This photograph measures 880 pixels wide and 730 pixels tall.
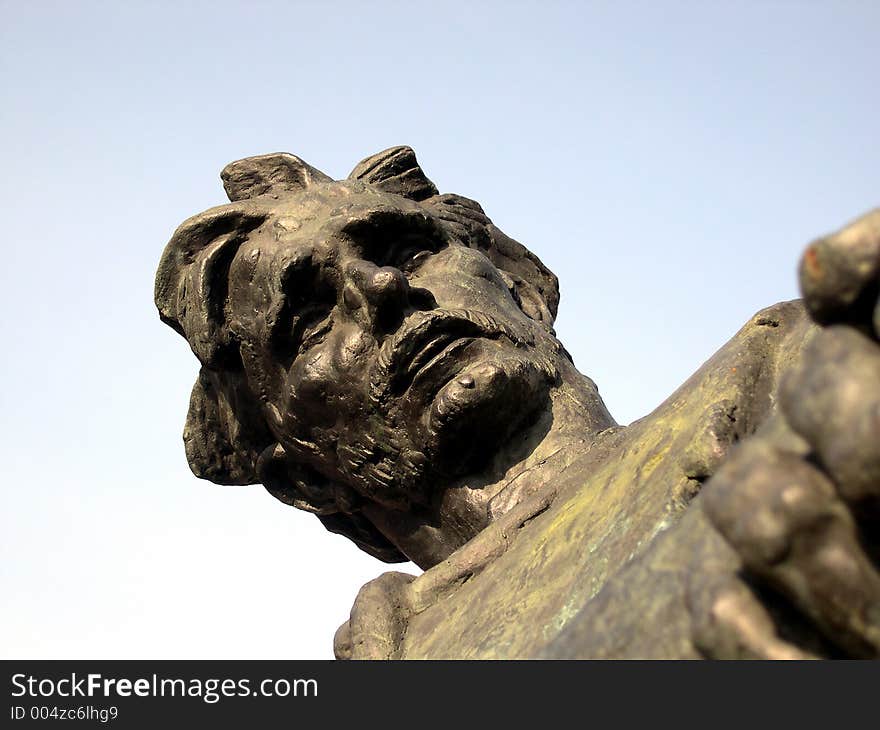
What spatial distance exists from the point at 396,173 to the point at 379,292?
1.33 meters

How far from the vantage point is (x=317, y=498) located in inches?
220

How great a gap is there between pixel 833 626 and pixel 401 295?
123 inches

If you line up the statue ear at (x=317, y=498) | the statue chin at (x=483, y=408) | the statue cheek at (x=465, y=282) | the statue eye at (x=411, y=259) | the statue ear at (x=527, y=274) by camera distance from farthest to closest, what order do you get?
1. the statue ear at (x=527, y=274)
2. the statue ear at (x=317, y=498)
3. the statue eye at (x=411, y=259)
4. the statue cheek at (x=465, y=282)
5. the statue chin at (x=483, y=408)

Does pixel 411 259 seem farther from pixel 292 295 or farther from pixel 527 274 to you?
pixel 527 274

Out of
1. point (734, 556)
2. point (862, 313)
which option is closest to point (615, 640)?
point (734, 556)

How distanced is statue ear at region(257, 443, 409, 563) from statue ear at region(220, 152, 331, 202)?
1064mm

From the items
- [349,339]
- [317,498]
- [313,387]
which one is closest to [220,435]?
[317,498]

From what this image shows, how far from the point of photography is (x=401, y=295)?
4773 millimetres

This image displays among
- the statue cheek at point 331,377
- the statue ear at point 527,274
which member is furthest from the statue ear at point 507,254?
the statue cheek at point 331,377

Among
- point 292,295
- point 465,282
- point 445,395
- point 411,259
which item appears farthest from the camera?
point 411,259

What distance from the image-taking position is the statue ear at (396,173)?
19.2 feet

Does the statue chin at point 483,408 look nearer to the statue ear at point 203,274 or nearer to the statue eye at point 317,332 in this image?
the statue eye at point 317,332

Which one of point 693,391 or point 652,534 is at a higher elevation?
point 693,391

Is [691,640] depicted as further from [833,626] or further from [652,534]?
[652,534]
